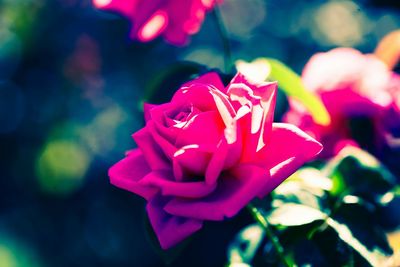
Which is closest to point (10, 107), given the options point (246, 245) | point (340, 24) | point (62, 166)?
point (62, 166)

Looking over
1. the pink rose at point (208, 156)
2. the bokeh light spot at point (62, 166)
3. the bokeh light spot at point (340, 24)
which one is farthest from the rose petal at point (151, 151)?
the bokeh light spot at point (62, 166)

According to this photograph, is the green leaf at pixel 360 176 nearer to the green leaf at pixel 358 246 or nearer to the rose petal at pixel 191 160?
the green leaf at pixel 358 246

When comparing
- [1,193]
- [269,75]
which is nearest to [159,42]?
[1,193]

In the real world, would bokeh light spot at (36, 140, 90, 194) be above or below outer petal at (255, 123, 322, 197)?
below

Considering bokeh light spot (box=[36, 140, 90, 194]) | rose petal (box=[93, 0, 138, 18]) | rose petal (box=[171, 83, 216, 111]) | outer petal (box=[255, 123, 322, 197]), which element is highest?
rose petal (box=[93, 0, 138, 18])

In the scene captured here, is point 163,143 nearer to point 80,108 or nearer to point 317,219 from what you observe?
point 317,219

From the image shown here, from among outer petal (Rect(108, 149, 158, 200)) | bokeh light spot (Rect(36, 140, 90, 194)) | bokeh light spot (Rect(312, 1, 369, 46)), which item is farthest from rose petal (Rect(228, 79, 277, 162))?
bokeh light spot (Rect(36, 140, 90, 194))

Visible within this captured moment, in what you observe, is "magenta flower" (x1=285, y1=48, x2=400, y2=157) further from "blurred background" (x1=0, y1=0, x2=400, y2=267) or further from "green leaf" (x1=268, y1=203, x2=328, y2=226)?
"blurred background" (x1=0, y1=0, x2=400, y2=267)
